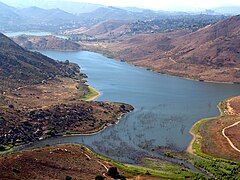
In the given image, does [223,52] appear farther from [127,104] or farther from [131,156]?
[131,156]

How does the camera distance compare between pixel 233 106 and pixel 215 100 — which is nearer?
pixel 233 106

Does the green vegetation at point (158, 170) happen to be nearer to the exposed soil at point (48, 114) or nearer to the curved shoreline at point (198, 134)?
the curved shoreline at point (198, 134)

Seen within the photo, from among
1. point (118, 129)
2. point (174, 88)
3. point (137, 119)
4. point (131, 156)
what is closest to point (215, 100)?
point (174, 88)

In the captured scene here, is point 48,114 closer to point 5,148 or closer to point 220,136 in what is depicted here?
point 5,148

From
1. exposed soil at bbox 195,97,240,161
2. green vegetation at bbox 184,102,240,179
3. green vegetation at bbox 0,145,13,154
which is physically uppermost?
exposed soil at bbox 195,97,240,161

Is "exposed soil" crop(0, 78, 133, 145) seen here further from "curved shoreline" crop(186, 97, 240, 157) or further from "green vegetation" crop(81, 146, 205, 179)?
"green vegetation" crop(81, 146, 205, 179)

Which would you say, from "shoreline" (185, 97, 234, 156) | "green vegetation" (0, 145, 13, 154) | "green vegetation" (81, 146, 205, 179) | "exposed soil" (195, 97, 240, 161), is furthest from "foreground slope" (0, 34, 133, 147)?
"exposed soil" (195, 97, 240, 161)
